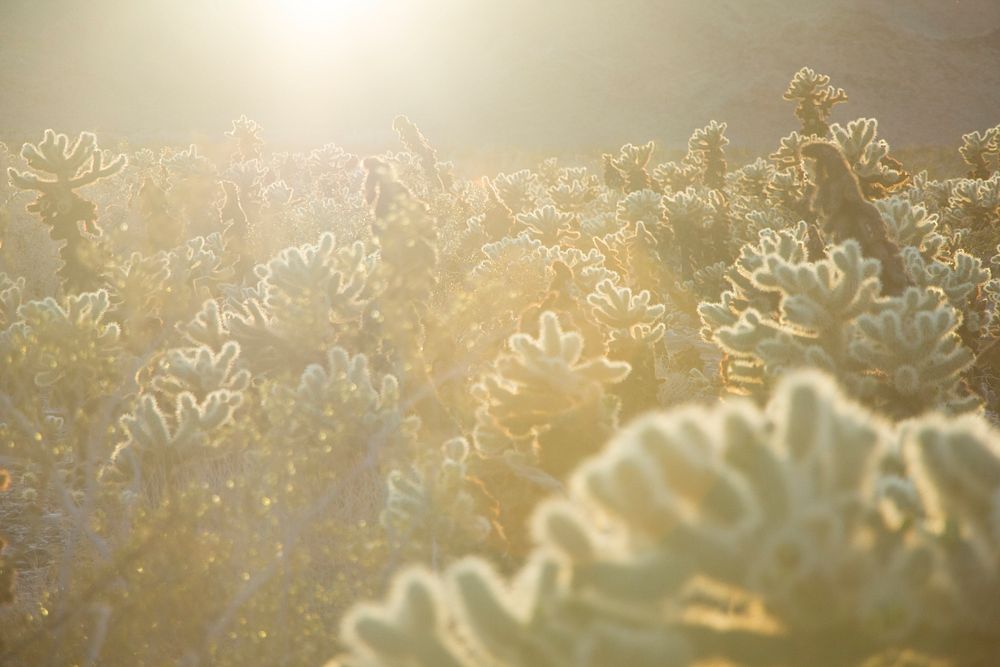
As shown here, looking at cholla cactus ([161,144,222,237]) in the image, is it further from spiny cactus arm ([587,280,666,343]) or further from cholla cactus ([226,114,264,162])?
spiny cactus arm ([587,280,666,343])

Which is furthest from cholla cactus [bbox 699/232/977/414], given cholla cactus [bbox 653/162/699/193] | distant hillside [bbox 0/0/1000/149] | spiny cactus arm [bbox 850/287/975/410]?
distant hillside [bbox 0/0/1000/149]

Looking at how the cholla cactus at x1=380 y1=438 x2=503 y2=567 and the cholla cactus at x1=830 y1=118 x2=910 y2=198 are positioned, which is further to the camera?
the cholla cactus at x1=830 y1=118 x2=910 y2=198

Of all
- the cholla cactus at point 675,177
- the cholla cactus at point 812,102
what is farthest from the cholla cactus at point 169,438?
the cholla cactus at point 675,177

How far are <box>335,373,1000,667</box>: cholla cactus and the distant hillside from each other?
52934 mm

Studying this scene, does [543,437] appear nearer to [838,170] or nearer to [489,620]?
[489,620]

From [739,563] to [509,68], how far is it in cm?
6779

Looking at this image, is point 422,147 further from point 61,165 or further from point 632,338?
point 632,338

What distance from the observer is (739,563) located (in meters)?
1.48

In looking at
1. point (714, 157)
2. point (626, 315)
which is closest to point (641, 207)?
point (714, 157)

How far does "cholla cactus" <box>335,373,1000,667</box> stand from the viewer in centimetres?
147

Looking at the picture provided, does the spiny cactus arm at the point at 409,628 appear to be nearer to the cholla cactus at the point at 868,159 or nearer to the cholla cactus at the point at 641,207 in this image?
the cholla cactus at the point at 868,159

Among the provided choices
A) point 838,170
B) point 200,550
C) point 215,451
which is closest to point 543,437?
point 200,550

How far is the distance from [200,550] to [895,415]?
3818mm

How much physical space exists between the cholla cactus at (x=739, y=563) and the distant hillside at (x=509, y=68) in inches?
2084
